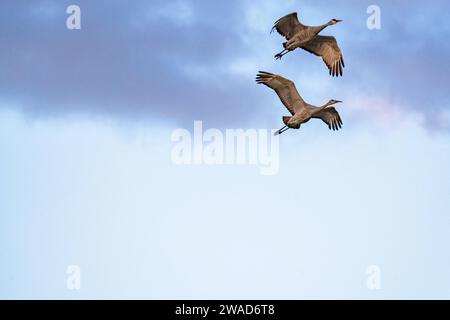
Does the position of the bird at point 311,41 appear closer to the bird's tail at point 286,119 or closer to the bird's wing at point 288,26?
the bird's wing at point 288,26

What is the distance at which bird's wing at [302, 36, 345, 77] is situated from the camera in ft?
184

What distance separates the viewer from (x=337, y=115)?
186ft

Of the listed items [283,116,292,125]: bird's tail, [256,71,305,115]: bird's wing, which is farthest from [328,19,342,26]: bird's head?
[283,116,292,125]: bird's tail

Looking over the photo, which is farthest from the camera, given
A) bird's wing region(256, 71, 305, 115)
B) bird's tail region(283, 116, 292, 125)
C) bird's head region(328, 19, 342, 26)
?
bird's head region(328, 19, 342, 26)

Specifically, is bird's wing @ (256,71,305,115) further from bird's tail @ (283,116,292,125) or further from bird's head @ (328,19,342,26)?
bird's head @ (328,19,342,26)

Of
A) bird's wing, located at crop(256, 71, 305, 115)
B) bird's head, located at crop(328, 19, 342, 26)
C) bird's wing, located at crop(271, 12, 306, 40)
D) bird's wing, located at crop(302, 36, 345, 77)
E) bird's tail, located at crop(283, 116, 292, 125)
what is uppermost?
bird's head, located at crop(328, 19, 342, 26)

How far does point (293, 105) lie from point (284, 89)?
121cm

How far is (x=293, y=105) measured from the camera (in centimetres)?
5481

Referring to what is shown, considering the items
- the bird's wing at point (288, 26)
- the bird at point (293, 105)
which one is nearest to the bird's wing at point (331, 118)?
the bird at point (293, 105)

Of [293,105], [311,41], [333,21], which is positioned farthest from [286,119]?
[333,21]

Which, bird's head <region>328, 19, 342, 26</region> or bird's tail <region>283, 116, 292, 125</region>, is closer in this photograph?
bird's tail <region>283, 116, 292, 125</region>

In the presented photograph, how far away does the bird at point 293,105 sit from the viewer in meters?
53.7

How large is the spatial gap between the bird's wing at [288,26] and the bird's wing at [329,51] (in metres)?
1.22
